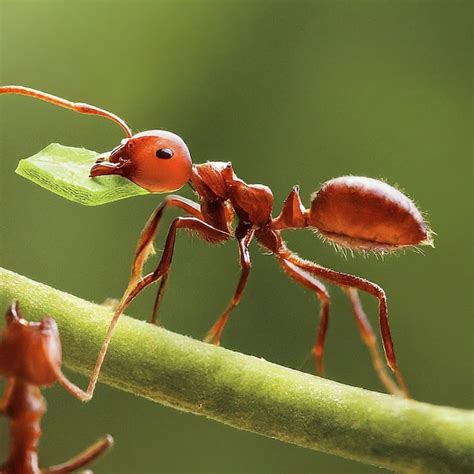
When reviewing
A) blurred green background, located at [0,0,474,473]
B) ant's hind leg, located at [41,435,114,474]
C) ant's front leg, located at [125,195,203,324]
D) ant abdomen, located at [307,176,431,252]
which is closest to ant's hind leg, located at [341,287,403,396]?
ant abdomen, located at [307,176,431,252]

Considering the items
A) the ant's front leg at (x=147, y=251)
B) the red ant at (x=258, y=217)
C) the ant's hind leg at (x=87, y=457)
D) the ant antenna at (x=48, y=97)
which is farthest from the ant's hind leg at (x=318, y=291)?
the ant's hind leg at (x=87, y=457)

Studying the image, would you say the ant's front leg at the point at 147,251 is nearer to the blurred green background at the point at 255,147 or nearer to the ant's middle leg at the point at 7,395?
the ant's middle leg at the point at 7,395

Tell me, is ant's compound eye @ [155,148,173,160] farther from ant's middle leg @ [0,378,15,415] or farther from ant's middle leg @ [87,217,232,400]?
ant's middle leg @ [0,378,15,415]

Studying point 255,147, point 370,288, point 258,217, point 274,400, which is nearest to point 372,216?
point 370,288

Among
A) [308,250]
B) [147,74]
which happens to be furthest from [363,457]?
[147,74]

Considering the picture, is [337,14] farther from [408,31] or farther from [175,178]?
[175,178]

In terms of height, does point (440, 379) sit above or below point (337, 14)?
below

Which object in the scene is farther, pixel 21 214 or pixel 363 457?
pixel 21 214
